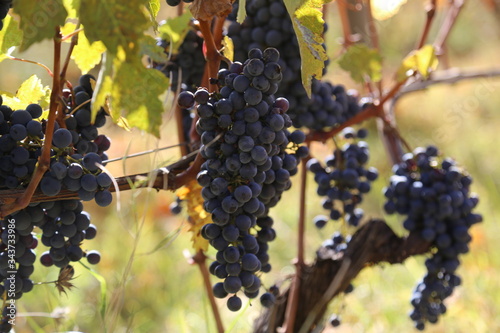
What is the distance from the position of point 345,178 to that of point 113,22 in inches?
25.9

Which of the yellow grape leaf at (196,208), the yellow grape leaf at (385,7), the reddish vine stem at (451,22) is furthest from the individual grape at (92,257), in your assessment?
the yellow grape leaf at (385,7)

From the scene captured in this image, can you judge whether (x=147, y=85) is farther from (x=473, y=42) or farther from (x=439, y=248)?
(x=473, y=42)

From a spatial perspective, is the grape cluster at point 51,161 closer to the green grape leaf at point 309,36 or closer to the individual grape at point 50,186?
the individual grape at point 50,186

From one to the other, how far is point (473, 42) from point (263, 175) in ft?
14.6

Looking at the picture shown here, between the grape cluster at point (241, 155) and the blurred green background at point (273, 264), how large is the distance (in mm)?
146

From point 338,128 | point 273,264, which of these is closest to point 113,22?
point 338,128

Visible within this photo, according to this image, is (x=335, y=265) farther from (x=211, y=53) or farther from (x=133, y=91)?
(x=133, y=91)

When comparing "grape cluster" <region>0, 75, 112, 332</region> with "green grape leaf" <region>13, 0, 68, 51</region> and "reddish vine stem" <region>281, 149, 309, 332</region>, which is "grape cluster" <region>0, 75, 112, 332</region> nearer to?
"green grape leaf" <region>13, 0, 68, 51</region>

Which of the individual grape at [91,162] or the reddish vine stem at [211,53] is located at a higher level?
the reddish vine stem at [211,53]

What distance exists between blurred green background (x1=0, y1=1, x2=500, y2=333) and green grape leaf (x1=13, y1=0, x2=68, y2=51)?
0.31 m

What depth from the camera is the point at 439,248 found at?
1.07m

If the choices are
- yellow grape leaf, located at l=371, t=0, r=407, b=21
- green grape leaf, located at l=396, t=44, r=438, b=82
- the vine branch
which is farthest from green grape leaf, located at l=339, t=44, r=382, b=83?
yellow grape leaf, located at l=371, t=0, r=407, b=21

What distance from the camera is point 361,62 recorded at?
Answer: 3.57 ft

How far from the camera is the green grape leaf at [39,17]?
1.59 ft
